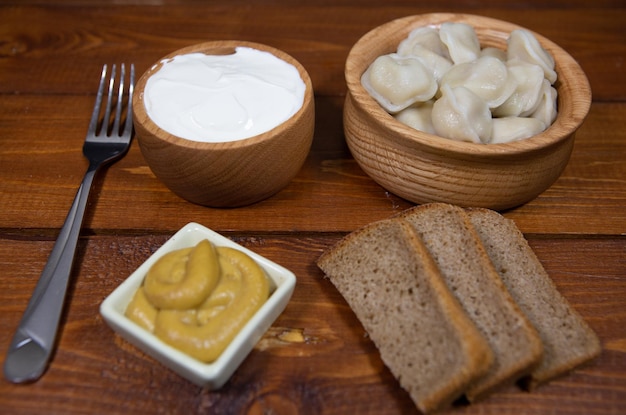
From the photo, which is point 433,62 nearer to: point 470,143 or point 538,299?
point 470,143

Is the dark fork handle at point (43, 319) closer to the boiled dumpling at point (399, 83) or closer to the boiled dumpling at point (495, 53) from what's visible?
the boiled dumpling at point (399, 83)

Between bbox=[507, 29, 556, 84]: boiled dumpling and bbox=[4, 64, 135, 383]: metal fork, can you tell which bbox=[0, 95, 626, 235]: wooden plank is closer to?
bbox=[4, 64, 135, 383]: metal fork

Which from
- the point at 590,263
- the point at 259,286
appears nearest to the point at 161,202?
the point at 259,286

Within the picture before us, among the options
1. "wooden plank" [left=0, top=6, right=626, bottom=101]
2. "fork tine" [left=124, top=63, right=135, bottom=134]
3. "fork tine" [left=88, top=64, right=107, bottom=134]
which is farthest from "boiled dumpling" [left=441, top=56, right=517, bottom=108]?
"fork tine" [left=88, top=64, right=107, bottom=134]

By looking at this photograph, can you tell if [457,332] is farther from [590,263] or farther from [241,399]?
[590,263]

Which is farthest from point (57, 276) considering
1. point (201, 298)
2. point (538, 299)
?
point (538, 299)
